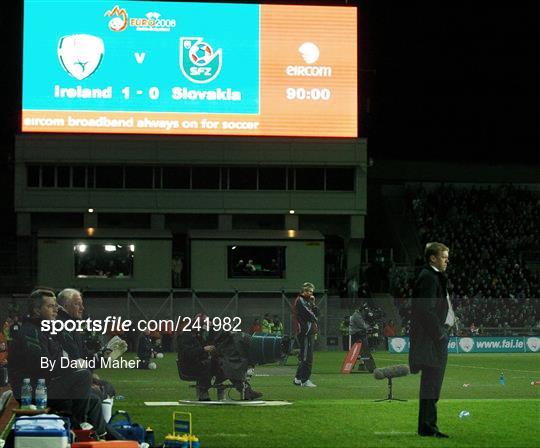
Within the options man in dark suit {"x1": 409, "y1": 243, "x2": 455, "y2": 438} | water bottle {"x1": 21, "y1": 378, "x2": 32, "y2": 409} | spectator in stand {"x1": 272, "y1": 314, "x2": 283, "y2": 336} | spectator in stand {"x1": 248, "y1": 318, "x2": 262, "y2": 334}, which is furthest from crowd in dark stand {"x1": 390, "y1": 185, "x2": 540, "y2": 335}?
water bottle {"x1": 21, "y1": 378, "x2": 32, "y2": 409}

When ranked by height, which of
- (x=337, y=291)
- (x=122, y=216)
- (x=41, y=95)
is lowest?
(x=337, y=291)

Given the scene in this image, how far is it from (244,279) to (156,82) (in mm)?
8380

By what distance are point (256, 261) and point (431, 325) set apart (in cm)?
3294

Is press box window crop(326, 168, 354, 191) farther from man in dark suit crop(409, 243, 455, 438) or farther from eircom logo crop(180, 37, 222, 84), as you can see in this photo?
man in dark suit crop(409, 243, 455, 438)

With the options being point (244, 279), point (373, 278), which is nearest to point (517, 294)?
point (373, 278)

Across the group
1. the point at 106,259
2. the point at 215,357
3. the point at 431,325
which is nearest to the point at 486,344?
the point at 106,259

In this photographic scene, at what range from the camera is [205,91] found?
4125 cm

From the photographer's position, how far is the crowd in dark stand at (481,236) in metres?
41.6

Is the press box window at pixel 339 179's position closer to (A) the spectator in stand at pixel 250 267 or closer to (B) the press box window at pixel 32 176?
(A) the spectator in stand at pixel 250 267

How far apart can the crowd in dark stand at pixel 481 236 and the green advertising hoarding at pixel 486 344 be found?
3.96m

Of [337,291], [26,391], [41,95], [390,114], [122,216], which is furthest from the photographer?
[390,114]

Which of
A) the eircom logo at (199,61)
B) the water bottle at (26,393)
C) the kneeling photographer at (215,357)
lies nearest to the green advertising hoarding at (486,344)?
the eircom logo at (199,61)

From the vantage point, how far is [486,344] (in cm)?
3334

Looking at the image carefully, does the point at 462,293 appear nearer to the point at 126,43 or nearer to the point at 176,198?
the point at 176,198
